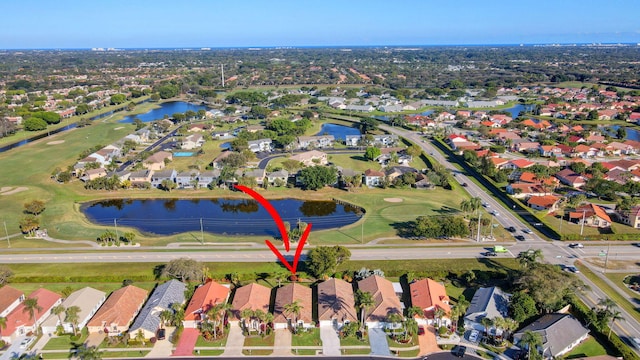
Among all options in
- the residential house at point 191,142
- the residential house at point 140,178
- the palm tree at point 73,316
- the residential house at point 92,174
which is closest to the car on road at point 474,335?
the palm tree at point 73,316

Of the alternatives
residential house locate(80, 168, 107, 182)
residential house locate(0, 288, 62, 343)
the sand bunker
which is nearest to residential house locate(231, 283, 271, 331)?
residential house locate(0, 288, 62, 343)

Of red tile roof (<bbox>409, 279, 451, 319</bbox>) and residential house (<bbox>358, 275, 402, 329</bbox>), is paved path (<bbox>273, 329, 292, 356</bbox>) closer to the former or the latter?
residential house (<bbox>358, 275, 402, 329</bbox>)

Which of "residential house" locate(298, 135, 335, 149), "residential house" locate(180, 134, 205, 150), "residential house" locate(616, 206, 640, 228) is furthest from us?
"residential house" locate(180, 134, 205, 150)

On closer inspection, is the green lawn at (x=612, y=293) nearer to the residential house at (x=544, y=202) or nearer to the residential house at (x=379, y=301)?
the residential house at (x=544, y=202)

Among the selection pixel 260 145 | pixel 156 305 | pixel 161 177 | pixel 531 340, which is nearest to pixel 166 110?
pixel 260 145

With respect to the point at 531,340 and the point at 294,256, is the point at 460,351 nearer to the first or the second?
the point at 531,340

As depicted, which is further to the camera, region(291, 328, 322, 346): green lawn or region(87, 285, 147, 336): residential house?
region(87, 285, 147, 336): residential house

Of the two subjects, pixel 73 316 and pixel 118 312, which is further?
pixel 118 312

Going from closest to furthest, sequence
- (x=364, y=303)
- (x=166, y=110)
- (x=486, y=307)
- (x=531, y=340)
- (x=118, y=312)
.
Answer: (x=531, y=340) → (x=364, y=303) → (x=118, y=312) → (x=486, y=307) → (x=166, y=110)
